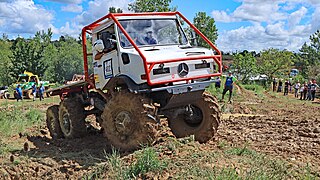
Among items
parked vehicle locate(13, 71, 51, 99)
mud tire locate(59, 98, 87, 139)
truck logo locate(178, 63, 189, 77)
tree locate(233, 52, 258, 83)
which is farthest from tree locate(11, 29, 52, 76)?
truck logo locate(178, 63, 189, 77)

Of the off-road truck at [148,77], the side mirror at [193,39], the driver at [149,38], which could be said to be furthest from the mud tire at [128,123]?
the side mirror at [193,39]

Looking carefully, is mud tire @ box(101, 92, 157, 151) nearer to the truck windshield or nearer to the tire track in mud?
the truck windshield

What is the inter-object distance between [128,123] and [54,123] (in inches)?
166

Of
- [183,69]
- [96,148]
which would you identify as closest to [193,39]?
[183,69]

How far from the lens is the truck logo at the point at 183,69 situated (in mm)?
7398

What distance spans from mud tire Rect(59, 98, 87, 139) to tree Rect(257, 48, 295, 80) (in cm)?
3837

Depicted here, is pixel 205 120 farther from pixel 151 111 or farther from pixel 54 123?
pixel 54 123

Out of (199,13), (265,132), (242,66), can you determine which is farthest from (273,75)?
(265,132)

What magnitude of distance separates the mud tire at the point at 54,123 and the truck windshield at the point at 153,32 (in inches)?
162

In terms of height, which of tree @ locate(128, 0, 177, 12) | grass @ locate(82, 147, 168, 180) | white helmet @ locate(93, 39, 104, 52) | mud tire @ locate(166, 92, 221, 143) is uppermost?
tree @ locate(128, 0, 177, 12)

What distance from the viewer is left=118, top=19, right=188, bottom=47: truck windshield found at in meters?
8.16

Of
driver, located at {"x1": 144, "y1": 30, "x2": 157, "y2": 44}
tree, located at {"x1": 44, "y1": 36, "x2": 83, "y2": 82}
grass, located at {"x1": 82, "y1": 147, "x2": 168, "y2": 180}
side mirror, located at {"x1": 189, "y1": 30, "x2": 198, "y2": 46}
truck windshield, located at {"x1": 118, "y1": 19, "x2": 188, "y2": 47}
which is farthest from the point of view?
tree, located at {"x1": 44, "y1": 36, "x2": 83, "y2": 82}

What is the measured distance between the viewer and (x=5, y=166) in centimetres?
745

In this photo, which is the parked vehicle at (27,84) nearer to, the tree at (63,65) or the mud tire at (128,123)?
the tree at (63,65)
